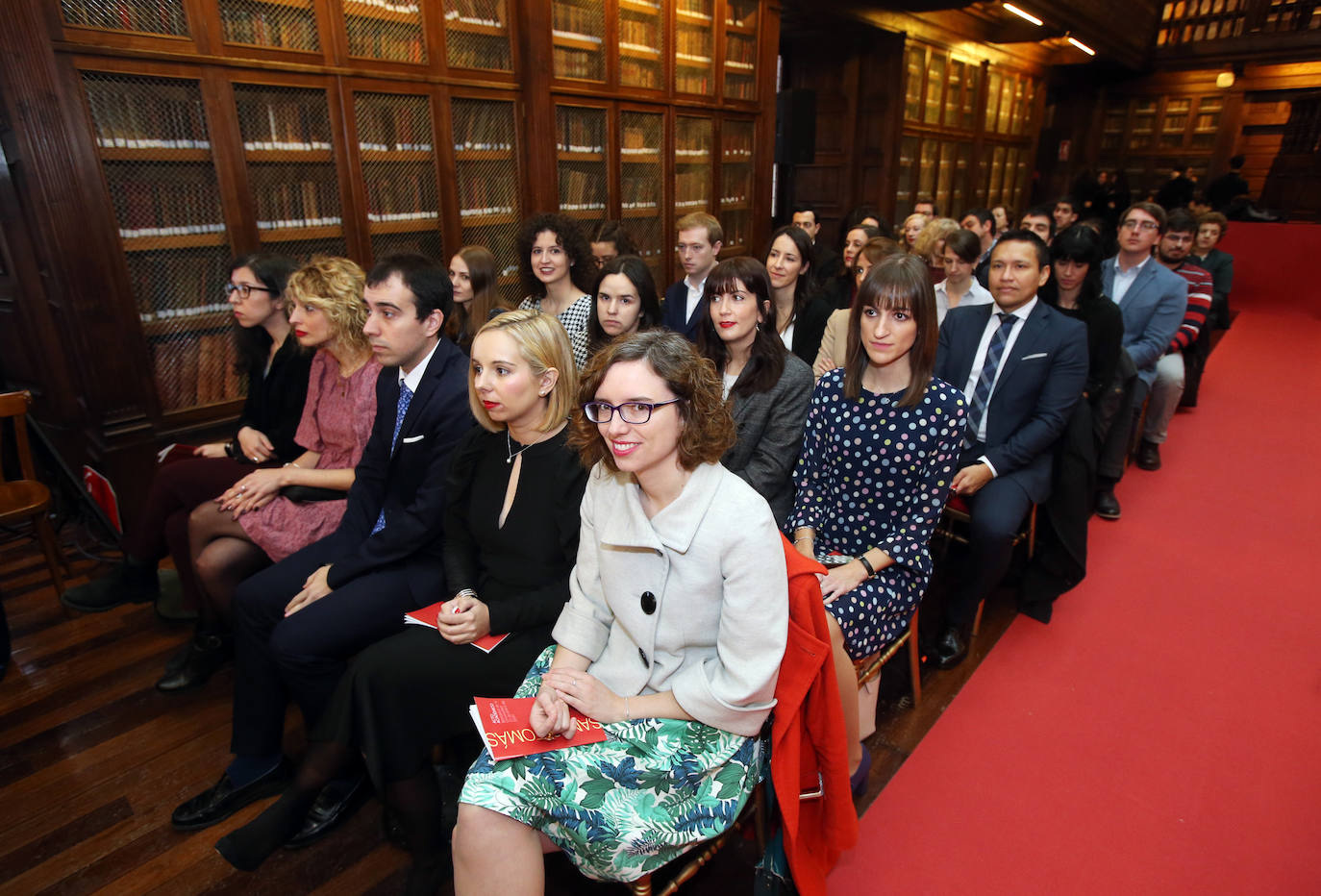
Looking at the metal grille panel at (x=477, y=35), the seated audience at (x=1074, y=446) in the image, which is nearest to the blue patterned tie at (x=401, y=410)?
the seated audience at (x=1074, y=446)

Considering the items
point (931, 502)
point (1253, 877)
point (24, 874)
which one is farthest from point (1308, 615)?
point (24, 874)

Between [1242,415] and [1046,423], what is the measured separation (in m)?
3.73

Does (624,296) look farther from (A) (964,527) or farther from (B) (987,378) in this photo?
(A) (964,527)

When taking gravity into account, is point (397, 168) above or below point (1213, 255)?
above

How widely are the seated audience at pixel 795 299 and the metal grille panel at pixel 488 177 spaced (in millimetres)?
2100

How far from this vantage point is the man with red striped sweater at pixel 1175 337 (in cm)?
436

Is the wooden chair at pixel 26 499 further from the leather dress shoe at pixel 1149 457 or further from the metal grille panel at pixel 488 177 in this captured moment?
the leather dress shoe at pixel 1149 457

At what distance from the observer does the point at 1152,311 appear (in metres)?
3.98

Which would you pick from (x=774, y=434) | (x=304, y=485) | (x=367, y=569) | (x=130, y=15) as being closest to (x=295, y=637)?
(x=367, y=569)

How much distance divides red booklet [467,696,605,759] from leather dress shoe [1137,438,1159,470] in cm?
427

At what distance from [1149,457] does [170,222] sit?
558cm

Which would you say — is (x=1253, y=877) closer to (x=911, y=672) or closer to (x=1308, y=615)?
(x=911, y=672)

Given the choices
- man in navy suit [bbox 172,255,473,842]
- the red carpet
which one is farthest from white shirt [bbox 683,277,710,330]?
the red carpet

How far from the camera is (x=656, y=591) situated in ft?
4.91
